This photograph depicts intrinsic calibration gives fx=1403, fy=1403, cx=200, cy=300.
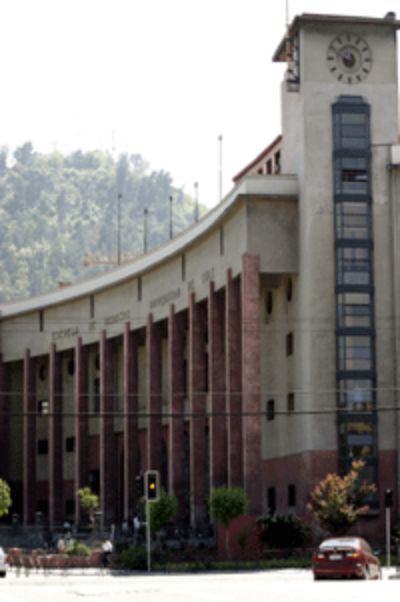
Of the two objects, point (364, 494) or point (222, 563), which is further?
point (364, 494)

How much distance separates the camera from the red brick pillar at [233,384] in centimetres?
6944

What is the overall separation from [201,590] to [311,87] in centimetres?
3595

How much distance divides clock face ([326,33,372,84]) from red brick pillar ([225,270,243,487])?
1125 cm

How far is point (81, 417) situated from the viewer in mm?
94312

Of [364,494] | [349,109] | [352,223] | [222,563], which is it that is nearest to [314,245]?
[352,223]

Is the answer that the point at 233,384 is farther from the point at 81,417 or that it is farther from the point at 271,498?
the point at 81,417

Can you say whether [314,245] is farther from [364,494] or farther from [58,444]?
[58,444]

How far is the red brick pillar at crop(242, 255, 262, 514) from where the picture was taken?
217 ft

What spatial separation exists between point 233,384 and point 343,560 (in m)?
29.2

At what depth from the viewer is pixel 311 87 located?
67062 mm

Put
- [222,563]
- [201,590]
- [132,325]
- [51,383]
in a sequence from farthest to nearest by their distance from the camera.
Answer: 1. [51,383]
2. [132,325]
3. [222,563]
4. [201,590]

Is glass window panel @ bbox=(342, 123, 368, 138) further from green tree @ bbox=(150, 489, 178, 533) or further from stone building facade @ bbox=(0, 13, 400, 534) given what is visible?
green tree @ bbox=(150, 489, 178, 533)

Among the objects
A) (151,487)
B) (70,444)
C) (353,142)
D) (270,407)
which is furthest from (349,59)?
(70,444)

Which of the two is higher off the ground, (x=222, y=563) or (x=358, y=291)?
(x=358, y=291)
